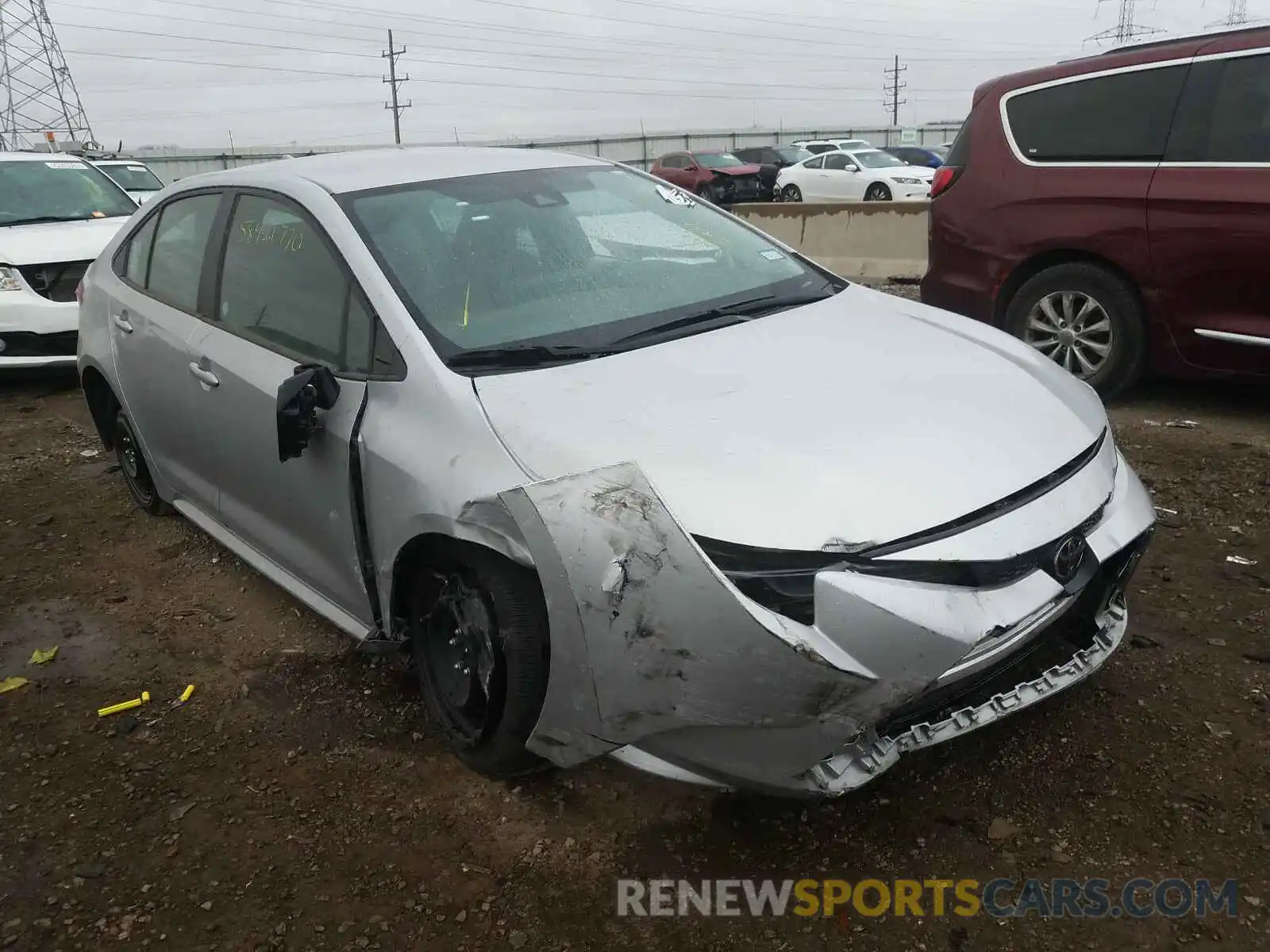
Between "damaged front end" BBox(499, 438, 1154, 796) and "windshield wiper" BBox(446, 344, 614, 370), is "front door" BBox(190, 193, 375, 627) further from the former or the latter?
"damaged front end" BBox(499, 438, 1154, 796)

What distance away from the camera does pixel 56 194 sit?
324 inches

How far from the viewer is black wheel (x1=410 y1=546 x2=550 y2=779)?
2.30 metres

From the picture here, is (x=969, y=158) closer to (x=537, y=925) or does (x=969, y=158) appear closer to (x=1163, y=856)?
(x=1163, y=856)

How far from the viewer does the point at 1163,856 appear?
2.24 m

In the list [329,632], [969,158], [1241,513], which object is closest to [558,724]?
[329,632]

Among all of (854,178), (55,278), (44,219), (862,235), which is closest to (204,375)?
(55,278)

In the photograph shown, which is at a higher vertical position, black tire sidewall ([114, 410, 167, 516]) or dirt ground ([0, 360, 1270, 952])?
black tire sidewall ([114, 410, 167, 516])

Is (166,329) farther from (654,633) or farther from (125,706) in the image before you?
(654,633)

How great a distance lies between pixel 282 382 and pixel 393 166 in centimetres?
86

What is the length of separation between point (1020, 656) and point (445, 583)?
4.45ft

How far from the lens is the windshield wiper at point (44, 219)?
7.69 metres

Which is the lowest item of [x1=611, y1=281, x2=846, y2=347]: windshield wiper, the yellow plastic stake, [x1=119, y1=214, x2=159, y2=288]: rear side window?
the yellow plastic stake

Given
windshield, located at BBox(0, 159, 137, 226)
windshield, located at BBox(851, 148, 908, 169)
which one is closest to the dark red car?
windshield, located at BBox(851, 148, 908, 169)

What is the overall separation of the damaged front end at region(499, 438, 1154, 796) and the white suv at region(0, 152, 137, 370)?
5823mm
